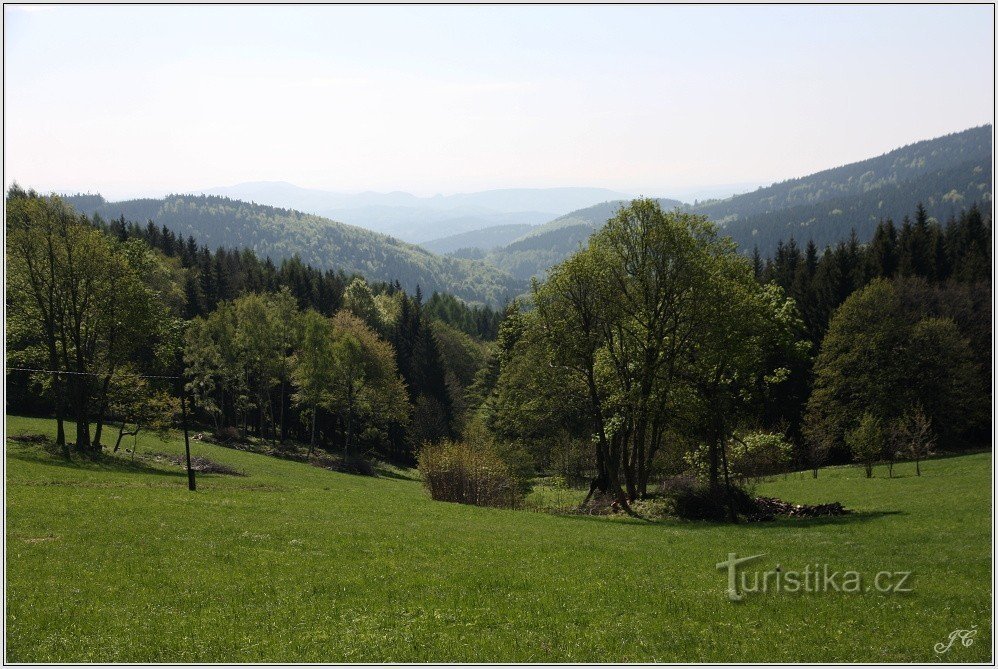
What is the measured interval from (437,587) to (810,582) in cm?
906

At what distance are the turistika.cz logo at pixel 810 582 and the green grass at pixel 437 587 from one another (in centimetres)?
44

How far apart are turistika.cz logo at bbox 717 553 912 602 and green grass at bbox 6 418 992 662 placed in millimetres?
444

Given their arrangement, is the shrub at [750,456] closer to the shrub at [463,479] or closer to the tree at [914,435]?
the tree at [914,435]

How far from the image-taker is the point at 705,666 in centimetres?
1201

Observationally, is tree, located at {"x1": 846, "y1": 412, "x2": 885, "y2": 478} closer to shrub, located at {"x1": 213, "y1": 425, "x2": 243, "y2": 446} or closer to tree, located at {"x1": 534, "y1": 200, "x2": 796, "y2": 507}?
tree, located at {"x1": 534, "y1": 200, "x2": 796, "y2": 507}

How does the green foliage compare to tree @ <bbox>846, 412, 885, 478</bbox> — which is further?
the green foliage

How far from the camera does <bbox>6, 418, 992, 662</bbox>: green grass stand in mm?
12484

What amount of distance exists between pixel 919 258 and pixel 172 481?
80.3 metres

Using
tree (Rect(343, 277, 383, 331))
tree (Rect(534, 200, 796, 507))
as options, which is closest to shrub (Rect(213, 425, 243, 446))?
tree (Rect(343, 277, 383, 331))

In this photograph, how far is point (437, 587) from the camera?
1608cm

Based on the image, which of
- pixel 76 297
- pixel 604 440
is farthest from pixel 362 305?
pixel 604 440
